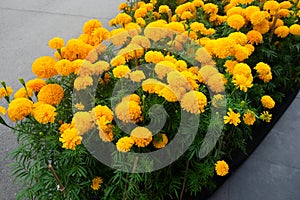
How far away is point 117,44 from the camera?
1.66 metres

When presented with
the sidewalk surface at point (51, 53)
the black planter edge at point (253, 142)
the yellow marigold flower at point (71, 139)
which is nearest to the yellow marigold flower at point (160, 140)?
the yellow marigold flower at point (71, 139)

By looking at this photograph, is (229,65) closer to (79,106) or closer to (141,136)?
(141,136)

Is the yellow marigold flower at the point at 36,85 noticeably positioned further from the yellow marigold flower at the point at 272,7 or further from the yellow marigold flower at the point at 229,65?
the yellow marigold flower at the point at 272,7

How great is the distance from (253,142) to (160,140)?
129 centimetres

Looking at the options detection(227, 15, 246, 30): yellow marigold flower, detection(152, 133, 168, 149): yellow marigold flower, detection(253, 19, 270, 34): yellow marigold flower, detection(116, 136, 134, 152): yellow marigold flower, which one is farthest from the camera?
detection(253, 19, 270, 34): yellow marigold flower

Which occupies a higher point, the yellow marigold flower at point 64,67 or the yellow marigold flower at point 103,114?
the yellow marigold flower at point 64,67


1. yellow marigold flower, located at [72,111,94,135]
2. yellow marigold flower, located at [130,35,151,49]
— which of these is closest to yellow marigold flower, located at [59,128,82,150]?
yellow marigold flower, located at [72,111,94,135]

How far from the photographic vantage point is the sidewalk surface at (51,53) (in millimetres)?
2229

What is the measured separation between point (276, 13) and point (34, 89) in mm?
1636

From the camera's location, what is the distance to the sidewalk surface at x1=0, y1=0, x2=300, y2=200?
87.7 inches

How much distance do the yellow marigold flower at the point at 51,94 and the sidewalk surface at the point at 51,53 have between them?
4.03 ft

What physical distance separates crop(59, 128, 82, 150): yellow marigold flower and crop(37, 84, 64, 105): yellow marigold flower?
22 cm

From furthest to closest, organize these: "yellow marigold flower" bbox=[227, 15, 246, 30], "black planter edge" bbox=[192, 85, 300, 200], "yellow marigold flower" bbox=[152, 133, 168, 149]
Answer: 1. "black planter edge" bbox=[192, 85, 300, 200]
2. "yellow marigold flower" bbox=[227, 15, 246, 30]
3. "yellow marigold flower" bbox=[152, 133, 168, 149]

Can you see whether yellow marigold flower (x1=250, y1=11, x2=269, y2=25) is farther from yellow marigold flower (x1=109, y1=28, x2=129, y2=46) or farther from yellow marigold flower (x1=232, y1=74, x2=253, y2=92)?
yellow marigold flower (x1=109, y1=28, x2=129, y2=46)
